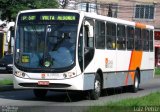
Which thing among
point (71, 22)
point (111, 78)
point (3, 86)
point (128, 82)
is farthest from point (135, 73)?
point (71, 22)

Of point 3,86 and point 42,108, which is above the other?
point 42,108

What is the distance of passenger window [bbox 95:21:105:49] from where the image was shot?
2158 centimetres

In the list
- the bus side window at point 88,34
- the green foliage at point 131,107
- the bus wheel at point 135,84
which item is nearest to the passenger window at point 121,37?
the bus wheel at point 135,84

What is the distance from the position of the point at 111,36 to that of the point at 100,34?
1.42 metres

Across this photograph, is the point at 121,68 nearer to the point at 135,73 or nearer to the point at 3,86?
the point at 135,73

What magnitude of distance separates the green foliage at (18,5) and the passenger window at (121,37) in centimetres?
1333

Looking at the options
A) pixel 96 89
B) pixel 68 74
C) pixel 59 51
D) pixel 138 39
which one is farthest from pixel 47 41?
pixel 138 39

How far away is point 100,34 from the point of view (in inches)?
863

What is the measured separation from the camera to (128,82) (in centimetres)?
2570

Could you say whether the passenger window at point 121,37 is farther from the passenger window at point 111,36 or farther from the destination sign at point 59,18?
the destination sign at point 59,18

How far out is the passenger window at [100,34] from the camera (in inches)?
850

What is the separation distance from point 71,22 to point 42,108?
381cm

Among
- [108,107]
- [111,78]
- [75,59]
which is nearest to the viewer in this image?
[108,107]

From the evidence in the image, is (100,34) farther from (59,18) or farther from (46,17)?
(46,17)
